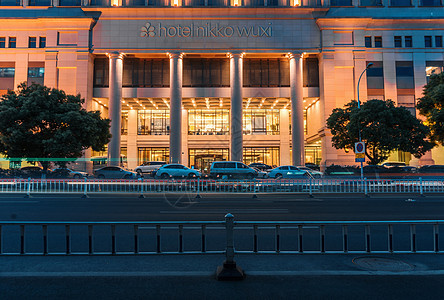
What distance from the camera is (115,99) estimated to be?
41000mm

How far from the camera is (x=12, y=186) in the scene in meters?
20.9

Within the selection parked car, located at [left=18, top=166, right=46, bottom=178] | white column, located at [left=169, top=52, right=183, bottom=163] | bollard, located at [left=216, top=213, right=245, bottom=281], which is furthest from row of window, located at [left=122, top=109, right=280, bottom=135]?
bollard, located at [left=216, top=213, right=245, bottom=281]

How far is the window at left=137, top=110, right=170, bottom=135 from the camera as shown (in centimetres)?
5128

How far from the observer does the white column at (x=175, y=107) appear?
40562mm

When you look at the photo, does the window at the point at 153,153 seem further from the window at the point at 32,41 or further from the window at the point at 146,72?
the window at the point at 32,41

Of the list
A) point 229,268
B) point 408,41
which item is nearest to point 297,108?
point 408,41

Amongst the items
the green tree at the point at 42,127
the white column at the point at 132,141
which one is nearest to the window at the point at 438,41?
the white column at the point at 132,141

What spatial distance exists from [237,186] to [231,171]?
5787 millimetres

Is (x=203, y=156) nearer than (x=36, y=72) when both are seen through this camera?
No

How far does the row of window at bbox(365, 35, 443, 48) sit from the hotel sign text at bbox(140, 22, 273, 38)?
14625 mm

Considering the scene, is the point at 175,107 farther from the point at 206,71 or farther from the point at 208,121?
the point at 208,121

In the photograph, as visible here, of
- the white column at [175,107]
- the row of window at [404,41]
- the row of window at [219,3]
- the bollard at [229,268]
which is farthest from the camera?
the row of window at [404,41]
